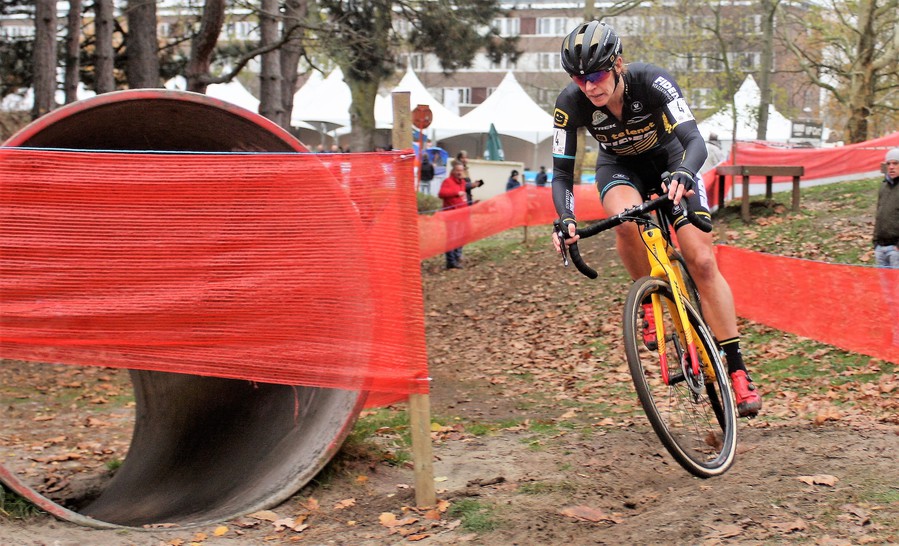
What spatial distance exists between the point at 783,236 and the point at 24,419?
11766 millimetres

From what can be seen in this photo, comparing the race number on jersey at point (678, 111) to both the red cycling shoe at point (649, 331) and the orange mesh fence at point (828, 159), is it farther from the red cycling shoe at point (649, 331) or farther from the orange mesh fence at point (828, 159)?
the orange mesh fence at point (828, 159)

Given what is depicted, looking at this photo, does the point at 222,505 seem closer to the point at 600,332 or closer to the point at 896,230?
the point at 600,332

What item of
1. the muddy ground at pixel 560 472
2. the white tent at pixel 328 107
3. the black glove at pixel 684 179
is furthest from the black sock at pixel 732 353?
the white tent at pixel 328 107

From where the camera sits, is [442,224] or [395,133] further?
[442,224]

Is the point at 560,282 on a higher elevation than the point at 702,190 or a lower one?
lower

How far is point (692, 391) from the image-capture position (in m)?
5.50

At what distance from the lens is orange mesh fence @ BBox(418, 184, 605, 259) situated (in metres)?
18.7

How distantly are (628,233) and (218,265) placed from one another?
2.48 meters

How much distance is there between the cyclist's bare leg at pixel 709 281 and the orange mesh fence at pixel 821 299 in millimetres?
3427

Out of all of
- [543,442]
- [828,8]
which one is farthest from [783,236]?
[828,8]

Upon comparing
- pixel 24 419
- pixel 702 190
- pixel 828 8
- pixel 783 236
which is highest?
pixel 828 8

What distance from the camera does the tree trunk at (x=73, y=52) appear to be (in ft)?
50.4

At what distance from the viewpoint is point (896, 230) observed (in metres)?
10.9

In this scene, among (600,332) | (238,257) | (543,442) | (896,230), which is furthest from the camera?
(600,332)
